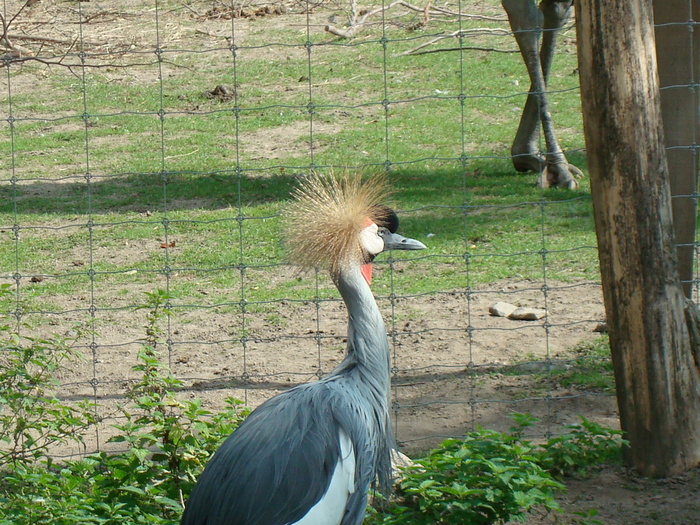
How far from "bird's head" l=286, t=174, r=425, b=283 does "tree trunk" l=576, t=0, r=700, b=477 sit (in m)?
0.89

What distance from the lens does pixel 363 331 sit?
10.8ft

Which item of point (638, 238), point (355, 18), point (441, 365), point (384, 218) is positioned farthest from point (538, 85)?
point (355, 18)

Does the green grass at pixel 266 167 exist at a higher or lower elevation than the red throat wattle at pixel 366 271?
higher

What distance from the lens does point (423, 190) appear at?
8227mm

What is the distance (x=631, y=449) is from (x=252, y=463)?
68.2 inches

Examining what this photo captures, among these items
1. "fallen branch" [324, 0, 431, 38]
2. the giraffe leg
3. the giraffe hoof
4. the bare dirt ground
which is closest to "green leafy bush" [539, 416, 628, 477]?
the bare dirt ground

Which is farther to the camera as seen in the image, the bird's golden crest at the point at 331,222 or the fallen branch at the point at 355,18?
the fallen branch at the point at 355,18

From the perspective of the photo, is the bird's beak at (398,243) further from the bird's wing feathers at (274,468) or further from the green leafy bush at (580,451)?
the green leafy bush at (580,451)

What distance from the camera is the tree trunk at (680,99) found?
4332 millimetres

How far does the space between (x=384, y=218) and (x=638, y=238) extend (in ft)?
3.44

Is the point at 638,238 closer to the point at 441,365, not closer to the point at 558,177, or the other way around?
the point at 441,365

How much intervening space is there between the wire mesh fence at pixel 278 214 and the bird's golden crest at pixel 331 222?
0.72m

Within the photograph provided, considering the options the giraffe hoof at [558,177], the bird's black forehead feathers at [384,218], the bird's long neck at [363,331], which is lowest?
the bird's long neck at [363,331]

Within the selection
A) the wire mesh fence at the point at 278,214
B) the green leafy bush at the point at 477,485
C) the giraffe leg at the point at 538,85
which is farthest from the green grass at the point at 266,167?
the green leafy bush at the point at 477,485
